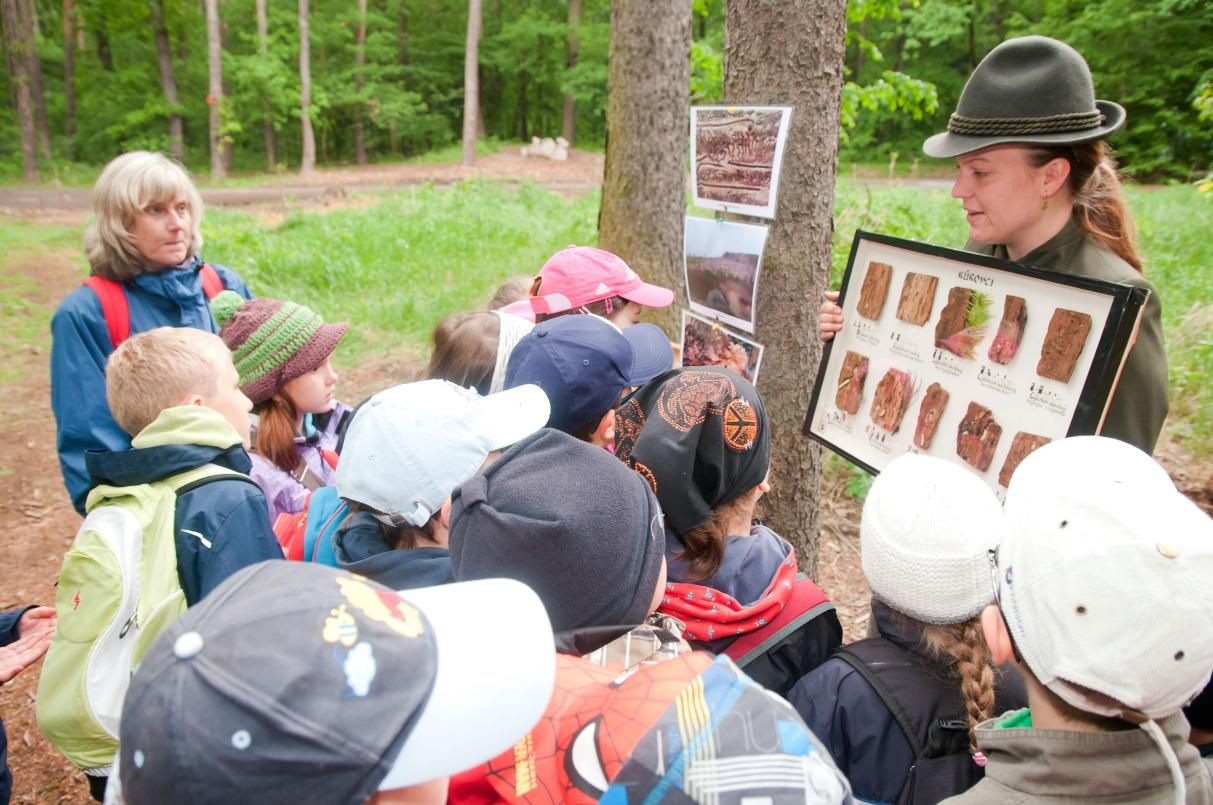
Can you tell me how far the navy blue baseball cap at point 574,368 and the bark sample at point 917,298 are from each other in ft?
2.78

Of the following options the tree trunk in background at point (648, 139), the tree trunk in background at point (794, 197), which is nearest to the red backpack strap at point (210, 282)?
the tree trunk in background at point (794, 197)

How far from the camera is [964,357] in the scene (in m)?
2.22

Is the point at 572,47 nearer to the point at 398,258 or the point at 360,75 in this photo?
the point at 360,75

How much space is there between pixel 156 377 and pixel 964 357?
2315 millimetres

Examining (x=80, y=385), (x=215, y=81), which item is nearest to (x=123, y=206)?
(x=80, y=385)

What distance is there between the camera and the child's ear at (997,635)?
137 cm

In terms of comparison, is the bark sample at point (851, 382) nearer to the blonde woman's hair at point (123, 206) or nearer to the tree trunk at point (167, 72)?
the blonde woman's hair at point (123, 206)

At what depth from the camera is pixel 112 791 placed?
120 centimetres

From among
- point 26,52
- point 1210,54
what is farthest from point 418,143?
point 1210,54

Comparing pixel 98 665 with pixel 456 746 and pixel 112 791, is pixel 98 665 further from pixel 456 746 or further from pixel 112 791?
pixel 456 746

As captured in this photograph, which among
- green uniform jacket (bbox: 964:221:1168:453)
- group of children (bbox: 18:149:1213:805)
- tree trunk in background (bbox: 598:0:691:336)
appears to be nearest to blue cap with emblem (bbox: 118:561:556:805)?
group of children (bbox: 18:149:1213:805)

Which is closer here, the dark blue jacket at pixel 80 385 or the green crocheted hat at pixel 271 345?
the green crocheted hat at pixel 271 345

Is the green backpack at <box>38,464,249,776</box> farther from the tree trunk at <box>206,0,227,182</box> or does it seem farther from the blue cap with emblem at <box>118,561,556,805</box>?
the tree trunk at <box>206,0,227,182</box>

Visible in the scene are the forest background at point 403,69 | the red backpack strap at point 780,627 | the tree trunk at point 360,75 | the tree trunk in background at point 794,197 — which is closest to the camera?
the red backpack strap at point 780,627
